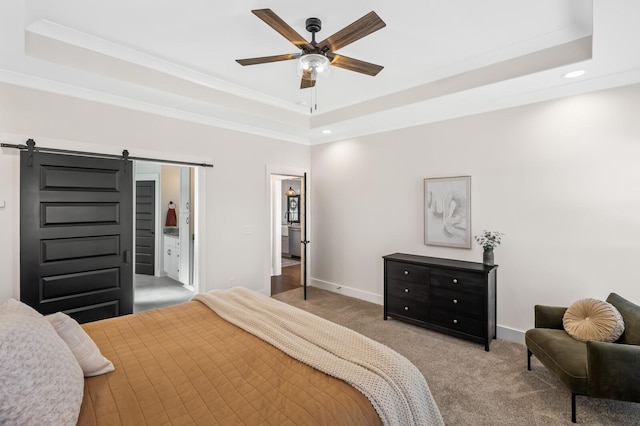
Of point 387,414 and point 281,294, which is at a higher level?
point 387,414

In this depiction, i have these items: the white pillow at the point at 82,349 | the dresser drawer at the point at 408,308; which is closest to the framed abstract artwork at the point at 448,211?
the dresser drawer at the point at 408,308

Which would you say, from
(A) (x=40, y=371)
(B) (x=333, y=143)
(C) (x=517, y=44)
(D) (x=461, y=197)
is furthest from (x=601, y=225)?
(A) (x=40, y=371)

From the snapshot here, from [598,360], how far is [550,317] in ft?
2.59

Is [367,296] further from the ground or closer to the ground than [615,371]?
closer to the ground

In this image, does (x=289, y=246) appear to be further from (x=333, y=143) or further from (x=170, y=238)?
(x=333, y=143)

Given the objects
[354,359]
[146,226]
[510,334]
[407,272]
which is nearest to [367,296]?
[407,272]

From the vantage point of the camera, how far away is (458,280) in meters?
3.39

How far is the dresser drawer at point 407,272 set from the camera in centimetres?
369

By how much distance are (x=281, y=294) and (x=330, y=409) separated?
4.03 metres

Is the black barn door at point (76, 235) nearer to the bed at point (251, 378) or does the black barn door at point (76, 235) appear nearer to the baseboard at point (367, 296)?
the bed at point (251, 378)

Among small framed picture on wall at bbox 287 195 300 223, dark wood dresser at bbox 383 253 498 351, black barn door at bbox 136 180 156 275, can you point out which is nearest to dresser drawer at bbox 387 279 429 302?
dark wood dresser at bbox 383 253 498 351

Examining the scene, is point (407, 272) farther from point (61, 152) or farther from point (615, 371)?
point (61, 152)

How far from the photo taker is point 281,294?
17.1 ft

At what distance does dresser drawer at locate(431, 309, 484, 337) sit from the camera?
3.24 metres
